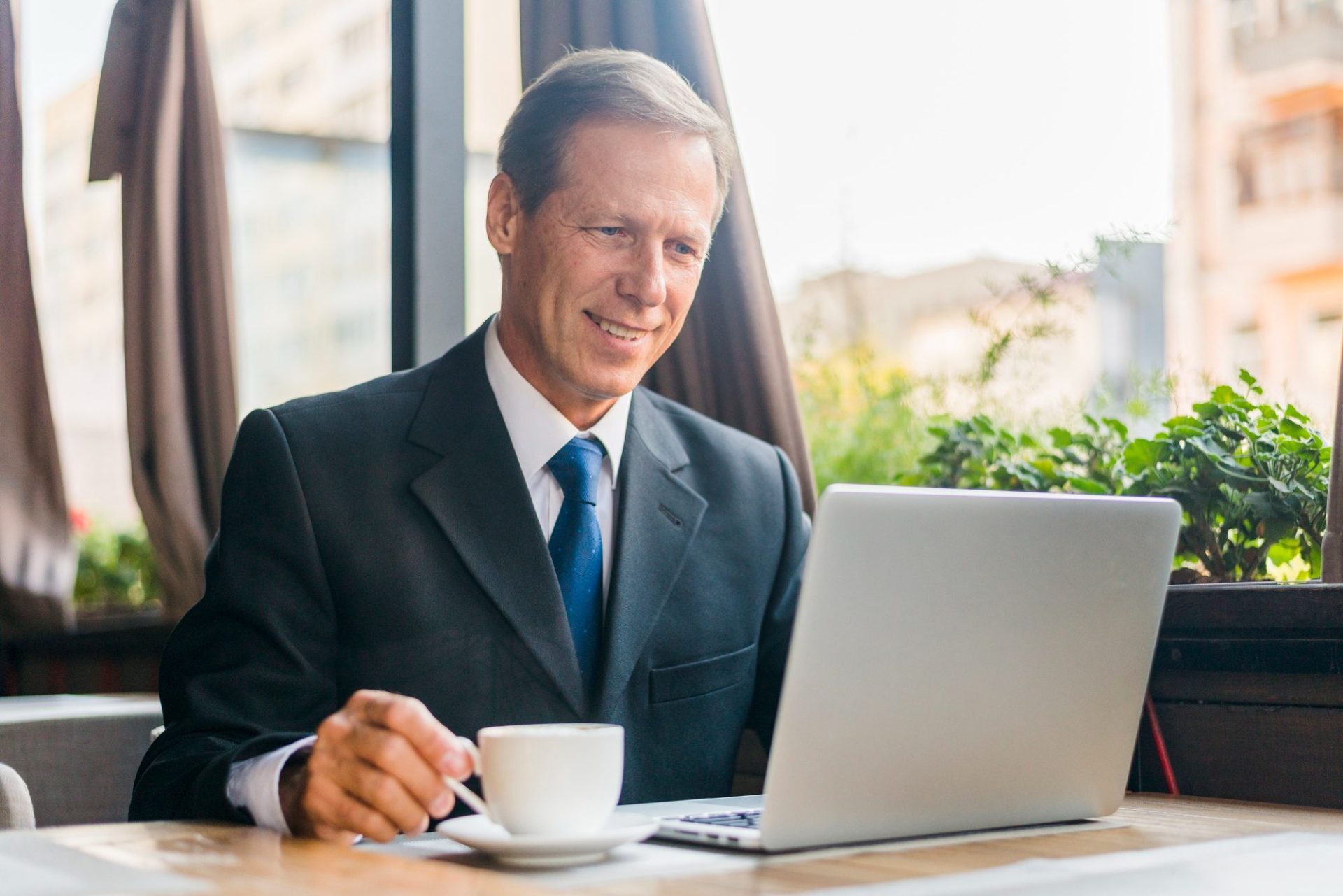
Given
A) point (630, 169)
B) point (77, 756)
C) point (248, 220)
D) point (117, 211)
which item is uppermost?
point (248, 220)

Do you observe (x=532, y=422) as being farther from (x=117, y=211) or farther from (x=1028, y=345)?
(x=117, y=211)

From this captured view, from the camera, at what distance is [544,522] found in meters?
1.60

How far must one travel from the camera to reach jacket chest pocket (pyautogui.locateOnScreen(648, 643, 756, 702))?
1575 mm

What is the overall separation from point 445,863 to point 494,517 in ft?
2.24

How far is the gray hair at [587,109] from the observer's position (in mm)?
1650

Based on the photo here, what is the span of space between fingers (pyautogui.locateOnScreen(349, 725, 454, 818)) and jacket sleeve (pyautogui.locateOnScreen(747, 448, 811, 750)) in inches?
32.6

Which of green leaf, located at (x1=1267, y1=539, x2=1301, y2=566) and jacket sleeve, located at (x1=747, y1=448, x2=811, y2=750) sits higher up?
green leaf, located at (x1=1267, y1=539, x2=1301, y2=566)

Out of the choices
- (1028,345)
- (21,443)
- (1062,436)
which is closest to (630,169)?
(1062,436)

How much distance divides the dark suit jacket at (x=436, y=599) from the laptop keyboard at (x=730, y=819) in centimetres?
40

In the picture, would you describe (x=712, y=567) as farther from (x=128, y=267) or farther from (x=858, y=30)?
(x=128, y=267)

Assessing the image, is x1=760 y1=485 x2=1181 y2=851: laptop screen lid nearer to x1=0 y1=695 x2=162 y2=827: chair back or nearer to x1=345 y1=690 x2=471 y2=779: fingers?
x1=345 y1=690 x2=471 y2=779: fingers

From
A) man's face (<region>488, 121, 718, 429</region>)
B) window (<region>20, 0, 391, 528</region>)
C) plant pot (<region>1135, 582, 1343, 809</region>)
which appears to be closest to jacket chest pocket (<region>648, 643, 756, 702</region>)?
man's face (<region>488, 121, 718, 429</region>)

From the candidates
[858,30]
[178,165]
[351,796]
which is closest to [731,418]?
[858,30]

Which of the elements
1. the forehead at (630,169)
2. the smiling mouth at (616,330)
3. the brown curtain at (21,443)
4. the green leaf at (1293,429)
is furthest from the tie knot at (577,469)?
the brown curtain at (21,443)
